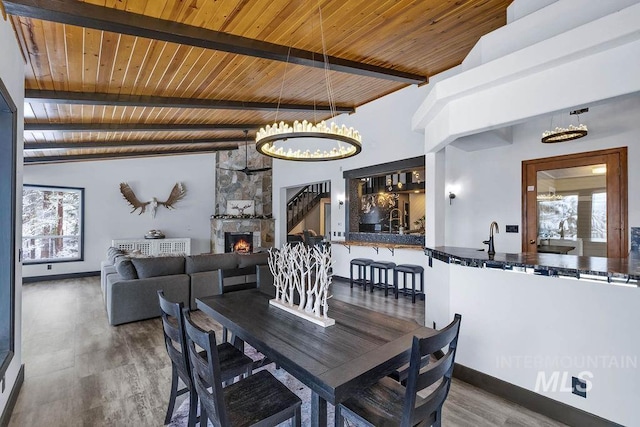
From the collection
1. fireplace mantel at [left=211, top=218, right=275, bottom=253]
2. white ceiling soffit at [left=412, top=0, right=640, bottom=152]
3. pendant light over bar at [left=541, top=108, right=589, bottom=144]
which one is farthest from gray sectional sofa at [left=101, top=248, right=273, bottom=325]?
fireplace mantel at [left=211, top=218, right=275, bottom=253]

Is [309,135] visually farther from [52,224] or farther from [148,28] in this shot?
[52,224]

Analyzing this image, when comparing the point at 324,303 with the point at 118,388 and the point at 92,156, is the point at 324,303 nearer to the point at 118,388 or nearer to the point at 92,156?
the point at 118,388

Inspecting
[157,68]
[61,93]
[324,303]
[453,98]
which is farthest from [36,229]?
[453,98]

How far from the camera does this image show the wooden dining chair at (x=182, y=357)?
1.81 metres

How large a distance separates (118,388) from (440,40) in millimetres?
5324

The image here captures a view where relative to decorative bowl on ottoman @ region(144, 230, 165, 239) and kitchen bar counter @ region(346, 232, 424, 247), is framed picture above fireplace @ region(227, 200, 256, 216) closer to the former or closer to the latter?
decorative bowl on ottoman @ region(144, 230, 165, 239)

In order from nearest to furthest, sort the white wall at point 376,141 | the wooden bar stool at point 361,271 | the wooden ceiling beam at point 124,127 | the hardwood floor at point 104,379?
the hardwood floor at point 104,379
the wooden ceiling beam at point 124,127
the white wall at point 376,141
the wooden bar stool at point 361,271

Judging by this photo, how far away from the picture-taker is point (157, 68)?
12.5 ft

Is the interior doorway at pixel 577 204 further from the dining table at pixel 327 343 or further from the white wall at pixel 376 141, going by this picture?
the dining table at pixel 327 343

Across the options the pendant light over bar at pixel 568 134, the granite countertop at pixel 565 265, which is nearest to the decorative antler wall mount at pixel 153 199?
the granite countertop at pixel 565 265

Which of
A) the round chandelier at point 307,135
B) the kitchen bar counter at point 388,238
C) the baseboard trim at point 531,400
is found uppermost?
the round chandelier at point 307,135

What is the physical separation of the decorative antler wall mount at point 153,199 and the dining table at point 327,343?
24.6 feet

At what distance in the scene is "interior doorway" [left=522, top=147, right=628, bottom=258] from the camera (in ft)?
12.9

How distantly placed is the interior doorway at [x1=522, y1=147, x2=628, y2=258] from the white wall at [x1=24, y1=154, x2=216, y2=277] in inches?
339
